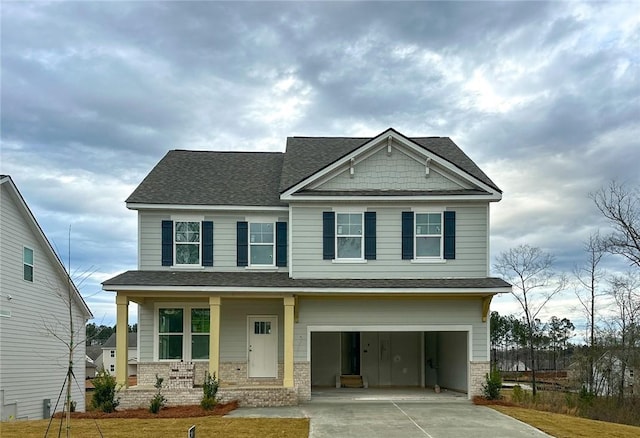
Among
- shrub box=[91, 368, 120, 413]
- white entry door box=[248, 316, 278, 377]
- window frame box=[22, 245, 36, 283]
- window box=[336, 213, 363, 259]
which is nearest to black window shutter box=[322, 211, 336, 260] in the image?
window box=[336, 213, 363, 259]

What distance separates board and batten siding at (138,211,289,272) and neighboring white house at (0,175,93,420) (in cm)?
274

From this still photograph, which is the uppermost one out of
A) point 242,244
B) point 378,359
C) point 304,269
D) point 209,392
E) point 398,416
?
point 242,244

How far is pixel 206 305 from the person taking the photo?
20.6 meters

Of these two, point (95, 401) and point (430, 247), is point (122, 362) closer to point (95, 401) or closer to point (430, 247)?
point (95, 401)

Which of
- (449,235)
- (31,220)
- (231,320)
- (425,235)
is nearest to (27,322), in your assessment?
(31,220)

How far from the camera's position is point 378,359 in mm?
22922

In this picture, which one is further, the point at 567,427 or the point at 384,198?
the point at 384,198

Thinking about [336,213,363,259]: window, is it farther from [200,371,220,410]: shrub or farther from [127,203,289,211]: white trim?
[200,371,220,410]: shrub

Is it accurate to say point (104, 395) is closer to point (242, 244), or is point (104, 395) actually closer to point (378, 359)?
point (242, 244)

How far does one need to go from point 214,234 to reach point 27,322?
786 cm

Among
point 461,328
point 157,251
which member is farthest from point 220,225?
point 461,328

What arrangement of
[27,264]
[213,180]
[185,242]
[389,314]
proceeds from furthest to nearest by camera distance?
[27,264], [213,180], [185,242], [389,314]

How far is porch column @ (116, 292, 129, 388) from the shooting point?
18500 millimetres

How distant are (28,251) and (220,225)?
25.4 ft
